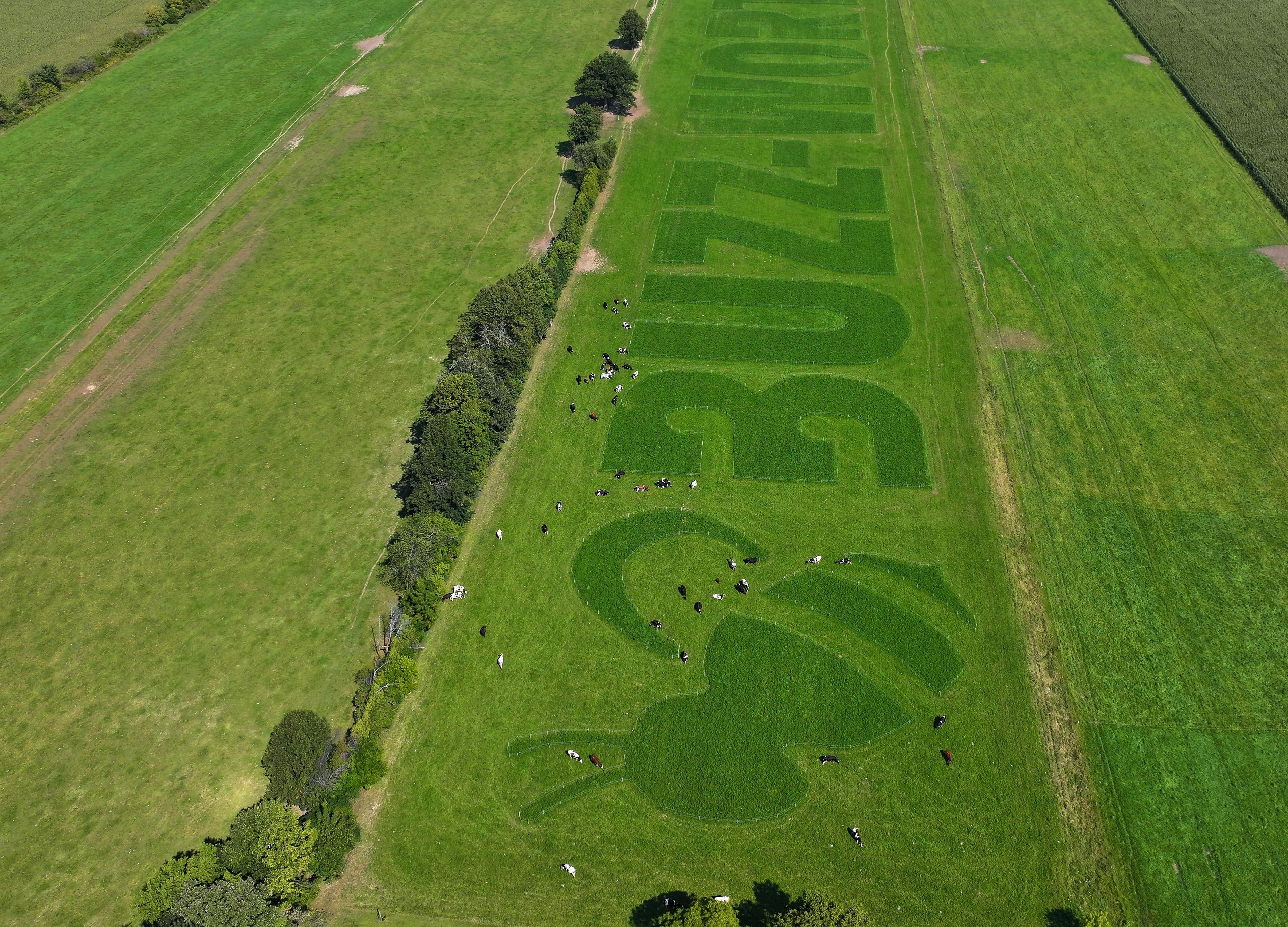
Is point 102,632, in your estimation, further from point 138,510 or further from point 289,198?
point 289,198

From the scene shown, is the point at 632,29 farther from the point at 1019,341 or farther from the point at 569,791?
the point at 569,791

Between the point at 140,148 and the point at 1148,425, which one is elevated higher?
the point at 140,148

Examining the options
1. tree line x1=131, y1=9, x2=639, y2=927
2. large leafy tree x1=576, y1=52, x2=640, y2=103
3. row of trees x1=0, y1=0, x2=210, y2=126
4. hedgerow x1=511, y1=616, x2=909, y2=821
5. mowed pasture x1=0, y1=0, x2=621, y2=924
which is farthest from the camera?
row of trees x1=0, y1=0, x2=210, y2=126

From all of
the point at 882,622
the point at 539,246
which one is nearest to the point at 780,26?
the point at 539,246

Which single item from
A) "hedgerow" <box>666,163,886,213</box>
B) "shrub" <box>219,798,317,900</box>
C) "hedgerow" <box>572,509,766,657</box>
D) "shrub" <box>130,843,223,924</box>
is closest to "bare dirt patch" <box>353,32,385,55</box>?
"hedgerow" <box>666,163,886,213</box>

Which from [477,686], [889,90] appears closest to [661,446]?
[477,686]

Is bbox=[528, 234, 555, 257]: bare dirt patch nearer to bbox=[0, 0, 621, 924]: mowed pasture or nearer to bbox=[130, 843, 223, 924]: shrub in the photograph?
bbox=[0, 0, 621, 924]: mowed pasture
